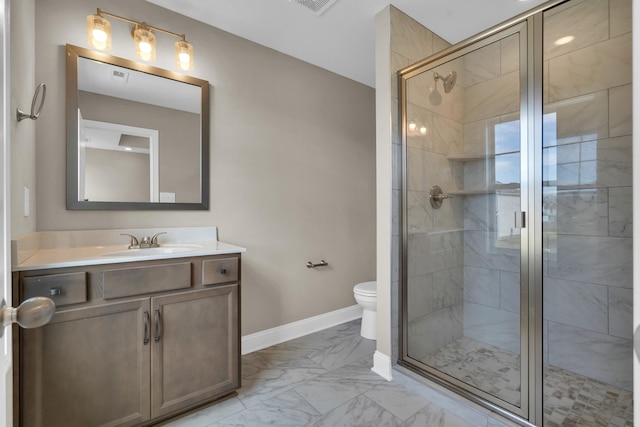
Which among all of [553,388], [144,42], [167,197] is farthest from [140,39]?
[553,388]

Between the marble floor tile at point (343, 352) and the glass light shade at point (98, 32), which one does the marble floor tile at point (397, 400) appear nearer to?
the marble floor tile at point (343, 352)

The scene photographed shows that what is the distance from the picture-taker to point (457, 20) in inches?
89.1

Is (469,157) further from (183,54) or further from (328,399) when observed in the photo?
(183,54)

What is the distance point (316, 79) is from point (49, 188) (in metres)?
2.15

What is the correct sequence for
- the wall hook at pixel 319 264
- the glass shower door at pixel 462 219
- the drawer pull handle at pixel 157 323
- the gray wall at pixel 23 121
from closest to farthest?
1. the gray wall at pixel 23 121
2. the drawer pull handle at pixel 157 323
3. the glass shower door at pixel 462 219
4. the wall hook at pixel 319 264

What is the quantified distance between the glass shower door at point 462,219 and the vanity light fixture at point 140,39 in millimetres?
1489

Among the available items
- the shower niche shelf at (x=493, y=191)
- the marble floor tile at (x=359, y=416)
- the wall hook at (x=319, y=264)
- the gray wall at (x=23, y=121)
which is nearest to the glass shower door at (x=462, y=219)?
the shower niche shelf at (x=493, y=191)

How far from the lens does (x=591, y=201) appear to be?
1958mm

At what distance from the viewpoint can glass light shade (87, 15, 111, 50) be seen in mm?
1799

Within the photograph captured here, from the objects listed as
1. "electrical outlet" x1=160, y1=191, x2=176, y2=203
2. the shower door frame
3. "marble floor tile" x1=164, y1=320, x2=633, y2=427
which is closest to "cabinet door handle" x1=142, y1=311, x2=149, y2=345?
"marble floor tile" x1=164, y1=320, x2=633, y2=427

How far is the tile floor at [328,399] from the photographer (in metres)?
1.65

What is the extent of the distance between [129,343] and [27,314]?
3.62 feet

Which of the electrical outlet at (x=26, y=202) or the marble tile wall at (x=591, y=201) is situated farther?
the marble tile wall at (x=591, y=201)

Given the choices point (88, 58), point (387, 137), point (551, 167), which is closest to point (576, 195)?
point (551, 167)
